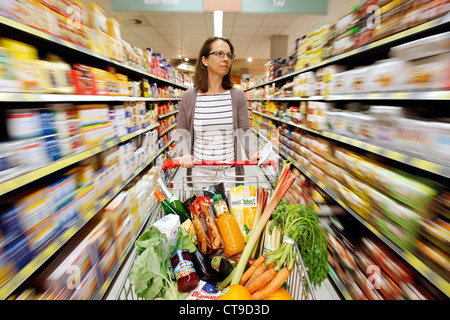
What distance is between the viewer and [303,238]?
1011mm

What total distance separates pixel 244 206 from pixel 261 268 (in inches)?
13.9

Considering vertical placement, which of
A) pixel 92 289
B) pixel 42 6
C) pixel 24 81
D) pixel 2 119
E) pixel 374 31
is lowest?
pixel 92 289

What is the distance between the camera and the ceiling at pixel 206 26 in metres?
5.44

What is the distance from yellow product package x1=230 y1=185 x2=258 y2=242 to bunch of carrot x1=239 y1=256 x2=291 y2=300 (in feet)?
0.76

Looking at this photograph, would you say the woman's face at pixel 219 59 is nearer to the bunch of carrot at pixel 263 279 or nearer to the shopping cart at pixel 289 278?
the shopping cart at pixel 289 278

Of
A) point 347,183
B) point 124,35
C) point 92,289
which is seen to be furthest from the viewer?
point 124,35

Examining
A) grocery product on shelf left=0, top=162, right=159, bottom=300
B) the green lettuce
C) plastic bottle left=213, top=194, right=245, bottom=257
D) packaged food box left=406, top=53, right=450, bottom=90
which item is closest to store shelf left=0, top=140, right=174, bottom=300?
grocery product on shelf left=0, top=162, right=159, bottom=300

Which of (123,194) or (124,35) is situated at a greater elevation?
(124,35)

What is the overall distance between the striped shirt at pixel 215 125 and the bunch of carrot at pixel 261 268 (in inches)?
41.0

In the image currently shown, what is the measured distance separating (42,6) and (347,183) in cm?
229

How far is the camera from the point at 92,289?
1510 mm

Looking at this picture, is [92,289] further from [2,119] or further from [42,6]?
[42,6]

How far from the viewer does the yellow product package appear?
1.20 metres
